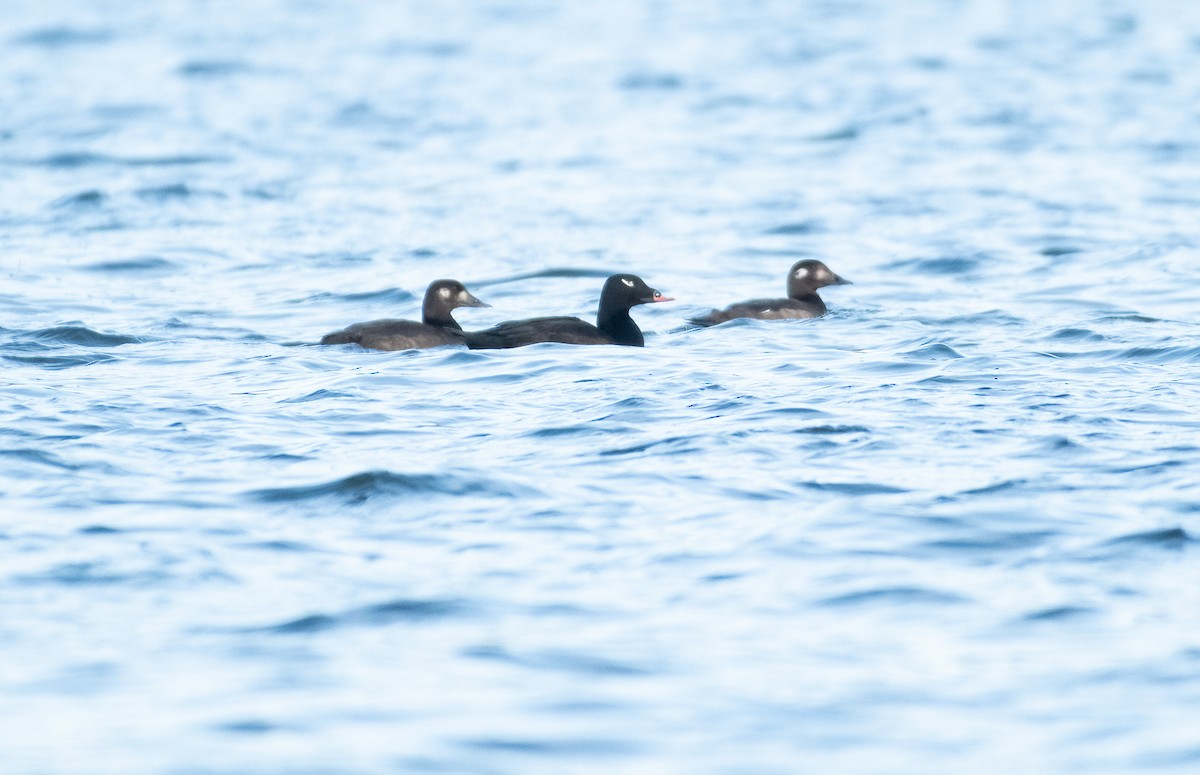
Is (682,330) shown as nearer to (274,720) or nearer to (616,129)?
(274,720)

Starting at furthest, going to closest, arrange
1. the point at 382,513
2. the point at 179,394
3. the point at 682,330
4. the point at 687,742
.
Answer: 1. the point at 682,330
2. the point at 179,394
3. the point at 382,513
4. the point at 687,742

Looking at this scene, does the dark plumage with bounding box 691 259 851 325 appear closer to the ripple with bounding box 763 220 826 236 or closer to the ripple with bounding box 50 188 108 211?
the ripple with bounding box 763 220 826 236

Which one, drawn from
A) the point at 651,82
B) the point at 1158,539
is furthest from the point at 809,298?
the point at 651,82

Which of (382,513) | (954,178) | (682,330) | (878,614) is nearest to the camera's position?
(878,614)

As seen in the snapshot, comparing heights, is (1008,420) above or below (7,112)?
below

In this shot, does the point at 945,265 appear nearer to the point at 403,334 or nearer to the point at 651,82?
the point at 403,334

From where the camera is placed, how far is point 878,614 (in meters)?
6.95

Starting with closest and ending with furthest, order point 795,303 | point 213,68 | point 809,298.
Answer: point 795,303, point 809,298, point 213,68

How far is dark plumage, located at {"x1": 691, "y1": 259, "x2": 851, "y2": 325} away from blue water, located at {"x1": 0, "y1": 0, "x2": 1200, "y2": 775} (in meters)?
0.22

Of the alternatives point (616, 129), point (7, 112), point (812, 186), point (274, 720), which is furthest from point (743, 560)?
point (7, 112)

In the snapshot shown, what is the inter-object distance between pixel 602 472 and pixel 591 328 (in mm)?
3712

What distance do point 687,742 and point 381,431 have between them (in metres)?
4.30

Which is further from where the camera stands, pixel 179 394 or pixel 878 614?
pixel 179 394

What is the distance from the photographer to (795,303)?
14.1 m
